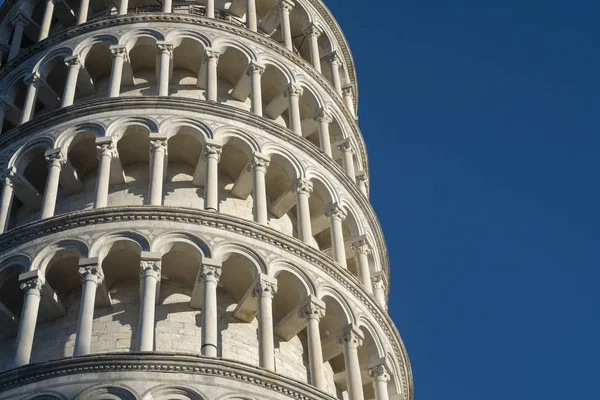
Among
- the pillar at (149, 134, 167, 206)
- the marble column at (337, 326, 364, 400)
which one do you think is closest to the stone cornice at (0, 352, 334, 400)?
the marble column at (337, 326, 364, 400)

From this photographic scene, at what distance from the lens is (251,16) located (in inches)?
1332

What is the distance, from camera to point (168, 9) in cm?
3275

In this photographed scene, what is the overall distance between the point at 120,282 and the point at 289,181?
5.65 metres

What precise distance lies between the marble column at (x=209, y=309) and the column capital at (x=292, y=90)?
8416 mm

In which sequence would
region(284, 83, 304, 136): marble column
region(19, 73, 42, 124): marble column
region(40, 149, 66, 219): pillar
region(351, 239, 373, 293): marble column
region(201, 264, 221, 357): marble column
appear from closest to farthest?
region(201, 264, 221, 357): marble column → region(40, 149, 66, 219): pillar → region(351, 239, 373, 293): marble column → region(19, 73, 42, 124): marble column → region(284, 83, 304, 136): marble column

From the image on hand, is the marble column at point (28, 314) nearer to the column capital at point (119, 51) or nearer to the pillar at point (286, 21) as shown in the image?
the column capital at point (119, 51)

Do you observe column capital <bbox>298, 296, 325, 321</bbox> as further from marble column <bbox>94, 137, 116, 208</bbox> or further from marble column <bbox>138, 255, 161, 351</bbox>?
marble column <bbox>94, 137, 116, 208</bbox>

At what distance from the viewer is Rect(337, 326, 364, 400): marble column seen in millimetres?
24406

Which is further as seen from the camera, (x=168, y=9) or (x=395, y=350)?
(x=168, y=9)

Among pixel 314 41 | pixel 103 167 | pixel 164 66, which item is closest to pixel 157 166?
pixel 103 167

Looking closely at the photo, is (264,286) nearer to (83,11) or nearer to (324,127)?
(324,127)

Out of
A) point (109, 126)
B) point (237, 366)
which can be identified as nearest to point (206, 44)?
point (109, 126)

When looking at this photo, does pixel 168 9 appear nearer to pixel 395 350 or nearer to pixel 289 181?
pixel 289 181

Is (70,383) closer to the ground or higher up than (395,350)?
closer to the ground
